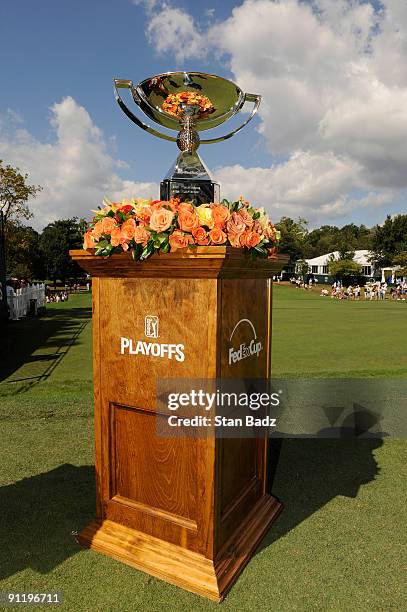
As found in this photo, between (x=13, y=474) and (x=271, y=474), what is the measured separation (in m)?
2.66

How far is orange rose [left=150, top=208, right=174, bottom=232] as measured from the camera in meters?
2.53

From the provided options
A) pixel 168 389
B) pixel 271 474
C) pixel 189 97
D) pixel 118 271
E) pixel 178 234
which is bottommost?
pixel 271 474

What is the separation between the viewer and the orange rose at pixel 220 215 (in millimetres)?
2554

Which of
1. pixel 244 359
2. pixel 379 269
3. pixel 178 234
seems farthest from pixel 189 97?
pixel 379 269

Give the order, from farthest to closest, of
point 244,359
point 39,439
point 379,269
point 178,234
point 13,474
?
point 379,269 → point 39,439 → point 13,474 → point 244,359 → point 178,234

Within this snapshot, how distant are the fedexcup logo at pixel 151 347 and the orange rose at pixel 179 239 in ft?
1.98

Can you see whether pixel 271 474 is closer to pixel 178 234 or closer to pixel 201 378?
pixel 201 378

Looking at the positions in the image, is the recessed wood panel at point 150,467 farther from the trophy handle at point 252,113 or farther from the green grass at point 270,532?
the trophy handle at point 252,113

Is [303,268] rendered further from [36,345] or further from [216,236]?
[216,236]

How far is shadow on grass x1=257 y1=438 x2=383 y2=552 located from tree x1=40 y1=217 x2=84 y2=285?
189 feet

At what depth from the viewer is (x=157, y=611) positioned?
2.61 m

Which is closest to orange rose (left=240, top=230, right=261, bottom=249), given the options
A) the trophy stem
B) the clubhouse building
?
the trophy stem

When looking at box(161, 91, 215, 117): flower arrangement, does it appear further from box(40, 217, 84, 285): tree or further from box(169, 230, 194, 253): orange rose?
box(40, 217, 84, 285): tree

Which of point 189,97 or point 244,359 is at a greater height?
point 189,97
